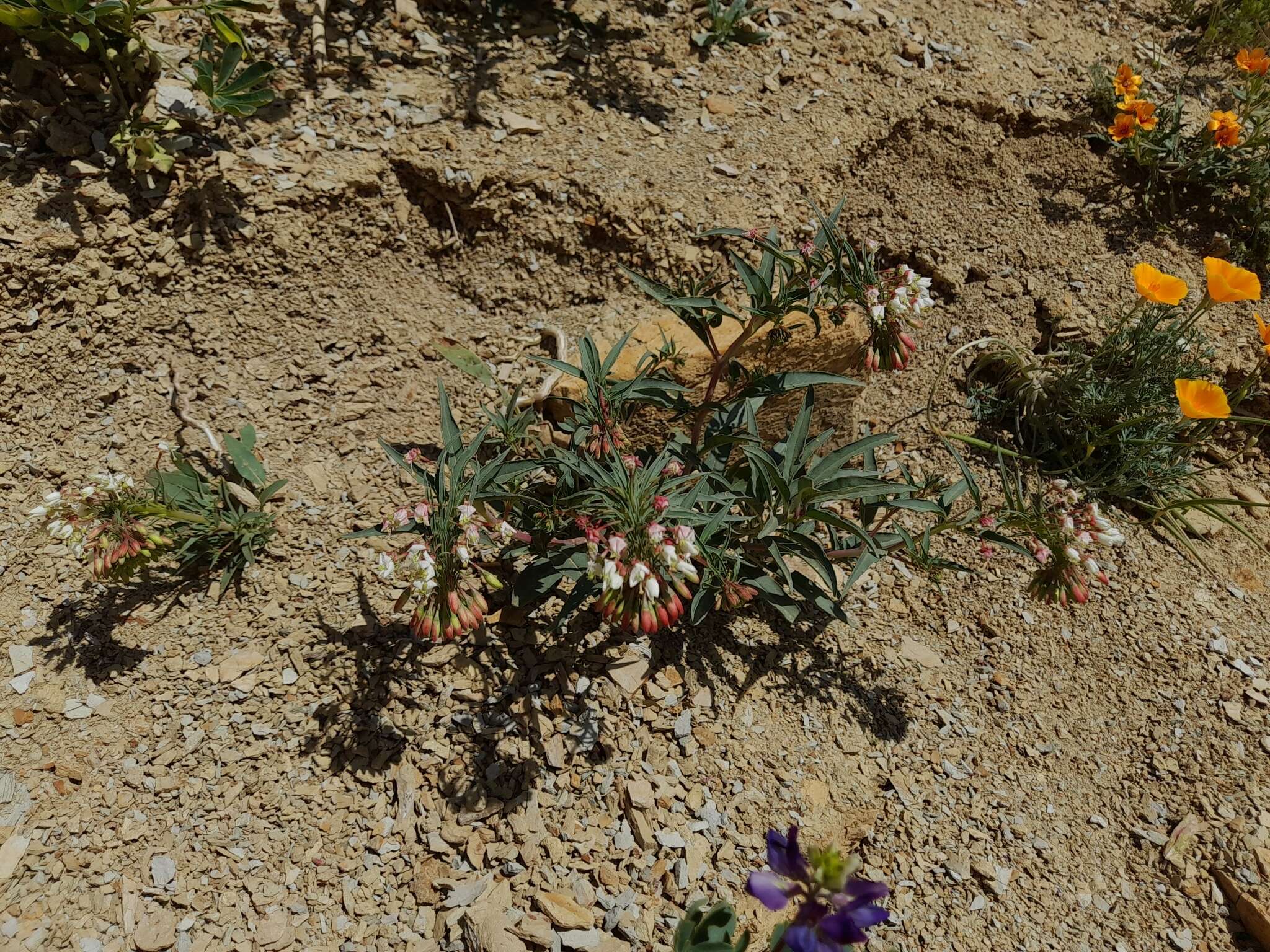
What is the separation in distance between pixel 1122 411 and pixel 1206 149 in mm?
1904

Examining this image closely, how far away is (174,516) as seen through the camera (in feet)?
8.37

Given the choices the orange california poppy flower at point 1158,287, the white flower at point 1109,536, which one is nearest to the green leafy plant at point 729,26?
the orange california poppy flower at point 1158,287

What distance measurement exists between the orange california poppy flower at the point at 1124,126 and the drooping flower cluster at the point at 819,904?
4.01 meters

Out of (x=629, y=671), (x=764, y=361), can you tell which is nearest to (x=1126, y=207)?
(x=764, y=361)

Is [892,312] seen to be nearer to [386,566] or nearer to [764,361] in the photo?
[764,361]

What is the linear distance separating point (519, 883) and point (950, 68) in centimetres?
461

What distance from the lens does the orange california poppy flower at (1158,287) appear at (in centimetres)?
296

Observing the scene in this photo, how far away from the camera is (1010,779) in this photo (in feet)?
8.84

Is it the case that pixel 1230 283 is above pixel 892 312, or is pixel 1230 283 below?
above

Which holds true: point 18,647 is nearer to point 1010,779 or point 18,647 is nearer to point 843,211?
point 1010,779

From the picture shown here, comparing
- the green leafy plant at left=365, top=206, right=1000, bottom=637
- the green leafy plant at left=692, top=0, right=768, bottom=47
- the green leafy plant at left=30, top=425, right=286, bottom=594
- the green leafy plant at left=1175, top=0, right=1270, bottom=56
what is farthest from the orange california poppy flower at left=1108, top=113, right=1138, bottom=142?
the green leafy plant at left=30, top=425, right=286, bottom=594

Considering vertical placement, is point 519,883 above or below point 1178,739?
below

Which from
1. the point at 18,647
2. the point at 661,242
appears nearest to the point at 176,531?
the point at 18,647

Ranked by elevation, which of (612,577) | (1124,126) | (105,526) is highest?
(1124,126)
